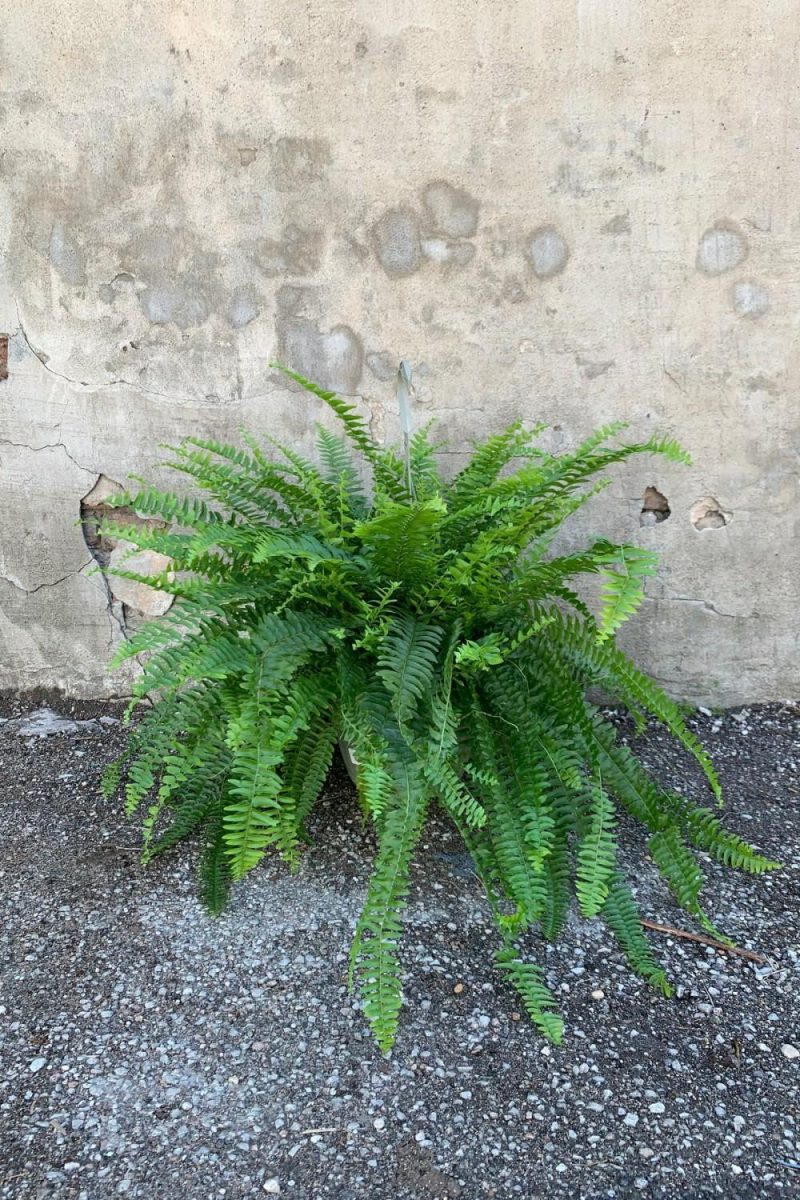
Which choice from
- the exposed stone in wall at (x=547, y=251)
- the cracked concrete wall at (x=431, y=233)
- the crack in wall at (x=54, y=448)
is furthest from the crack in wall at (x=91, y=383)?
the exposed stone in wall at (x=547, y=251)

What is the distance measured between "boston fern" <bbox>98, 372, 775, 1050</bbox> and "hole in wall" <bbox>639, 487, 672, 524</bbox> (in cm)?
68

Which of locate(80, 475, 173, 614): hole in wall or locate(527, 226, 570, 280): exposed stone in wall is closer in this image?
locate(527, 226, 570, 280): exposed stone in wall

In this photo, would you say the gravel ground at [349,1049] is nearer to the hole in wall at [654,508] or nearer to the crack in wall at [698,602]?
the crack in wall at [698,602]

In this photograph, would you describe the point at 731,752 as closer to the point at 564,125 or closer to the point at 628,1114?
the point at 628,1114

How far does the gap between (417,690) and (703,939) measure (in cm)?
86

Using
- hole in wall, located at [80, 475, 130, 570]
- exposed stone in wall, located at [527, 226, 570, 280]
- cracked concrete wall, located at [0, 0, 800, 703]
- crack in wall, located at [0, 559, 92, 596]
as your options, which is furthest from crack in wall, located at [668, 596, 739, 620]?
crack in wall, located at [0, 559, 92, 596]

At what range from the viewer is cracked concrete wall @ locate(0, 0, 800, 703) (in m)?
2.49

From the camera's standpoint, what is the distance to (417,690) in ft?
6.10

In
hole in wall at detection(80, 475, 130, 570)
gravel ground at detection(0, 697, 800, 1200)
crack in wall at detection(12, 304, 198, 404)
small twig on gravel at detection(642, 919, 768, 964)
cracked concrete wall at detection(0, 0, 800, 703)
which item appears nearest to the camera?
gravel ground at detection(0, 697, 800, 1200)

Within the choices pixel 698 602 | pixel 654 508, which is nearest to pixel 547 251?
pixel 654 508

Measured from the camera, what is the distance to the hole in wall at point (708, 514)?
9.09ft

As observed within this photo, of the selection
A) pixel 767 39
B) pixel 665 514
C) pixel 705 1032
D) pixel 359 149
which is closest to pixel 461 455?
pixel 665 514

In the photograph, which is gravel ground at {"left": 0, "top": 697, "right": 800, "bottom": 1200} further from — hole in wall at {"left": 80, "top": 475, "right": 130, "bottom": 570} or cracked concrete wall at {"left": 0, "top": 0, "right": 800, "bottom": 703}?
cracked concrete wall at {"left": 0, "top": 0, "right": 800, "bottom": 703}

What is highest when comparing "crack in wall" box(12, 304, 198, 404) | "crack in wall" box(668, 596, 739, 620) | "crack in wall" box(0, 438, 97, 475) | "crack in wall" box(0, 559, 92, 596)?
"crack in wall" box(12, 304, 198, 404)
